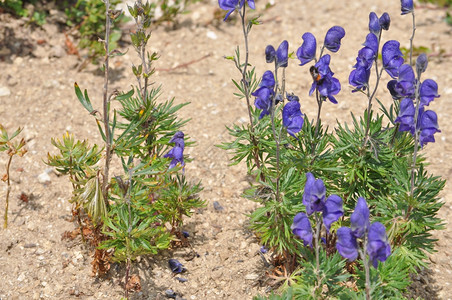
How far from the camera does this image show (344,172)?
11.8ft

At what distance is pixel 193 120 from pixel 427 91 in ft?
9.33

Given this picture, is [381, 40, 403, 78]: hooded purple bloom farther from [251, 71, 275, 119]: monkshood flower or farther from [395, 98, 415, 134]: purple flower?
[251, 71, 275, 119]: monkshood flower

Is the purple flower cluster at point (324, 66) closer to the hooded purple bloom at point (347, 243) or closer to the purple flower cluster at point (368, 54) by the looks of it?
the purple flower cluster at point (368, 54)

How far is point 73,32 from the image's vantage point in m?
6.59

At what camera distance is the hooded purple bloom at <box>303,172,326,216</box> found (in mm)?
2906

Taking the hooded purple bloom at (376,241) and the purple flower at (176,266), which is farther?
the purple flower at (176,266)

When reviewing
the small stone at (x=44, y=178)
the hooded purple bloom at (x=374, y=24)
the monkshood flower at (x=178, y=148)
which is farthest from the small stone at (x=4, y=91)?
the hooded purple bloom at (x=374, y=24)

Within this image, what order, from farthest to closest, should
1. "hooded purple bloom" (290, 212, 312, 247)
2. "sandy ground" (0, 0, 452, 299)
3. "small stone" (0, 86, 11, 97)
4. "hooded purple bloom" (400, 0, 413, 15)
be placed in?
"small stone" (0, 86, 11, 97) → "sandy ground" (0, 0, 452, 299) → "hooded purple bloom" (400, 0, 413, 15) → "hooded purple bloom" (290, 212, 312, 247)

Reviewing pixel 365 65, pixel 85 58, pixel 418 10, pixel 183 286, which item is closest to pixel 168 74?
pixel 85 58

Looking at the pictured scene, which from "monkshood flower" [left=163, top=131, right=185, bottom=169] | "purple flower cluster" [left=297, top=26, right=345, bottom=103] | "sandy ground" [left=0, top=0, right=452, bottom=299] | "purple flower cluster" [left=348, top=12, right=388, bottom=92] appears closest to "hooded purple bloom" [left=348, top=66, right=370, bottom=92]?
"purple flower cluster" [left=348, top=12, right=388, bottom=92]

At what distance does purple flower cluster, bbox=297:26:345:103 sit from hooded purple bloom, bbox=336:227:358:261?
2.80 ft

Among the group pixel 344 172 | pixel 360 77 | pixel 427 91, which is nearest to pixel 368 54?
pixel 360 77

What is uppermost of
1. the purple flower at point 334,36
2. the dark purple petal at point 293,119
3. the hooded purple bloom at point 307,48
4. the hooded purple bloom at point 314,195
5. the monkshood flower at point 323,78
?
the purple flower at point 334,36

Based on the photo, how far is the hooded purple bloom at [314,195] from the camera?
291 centimetres
